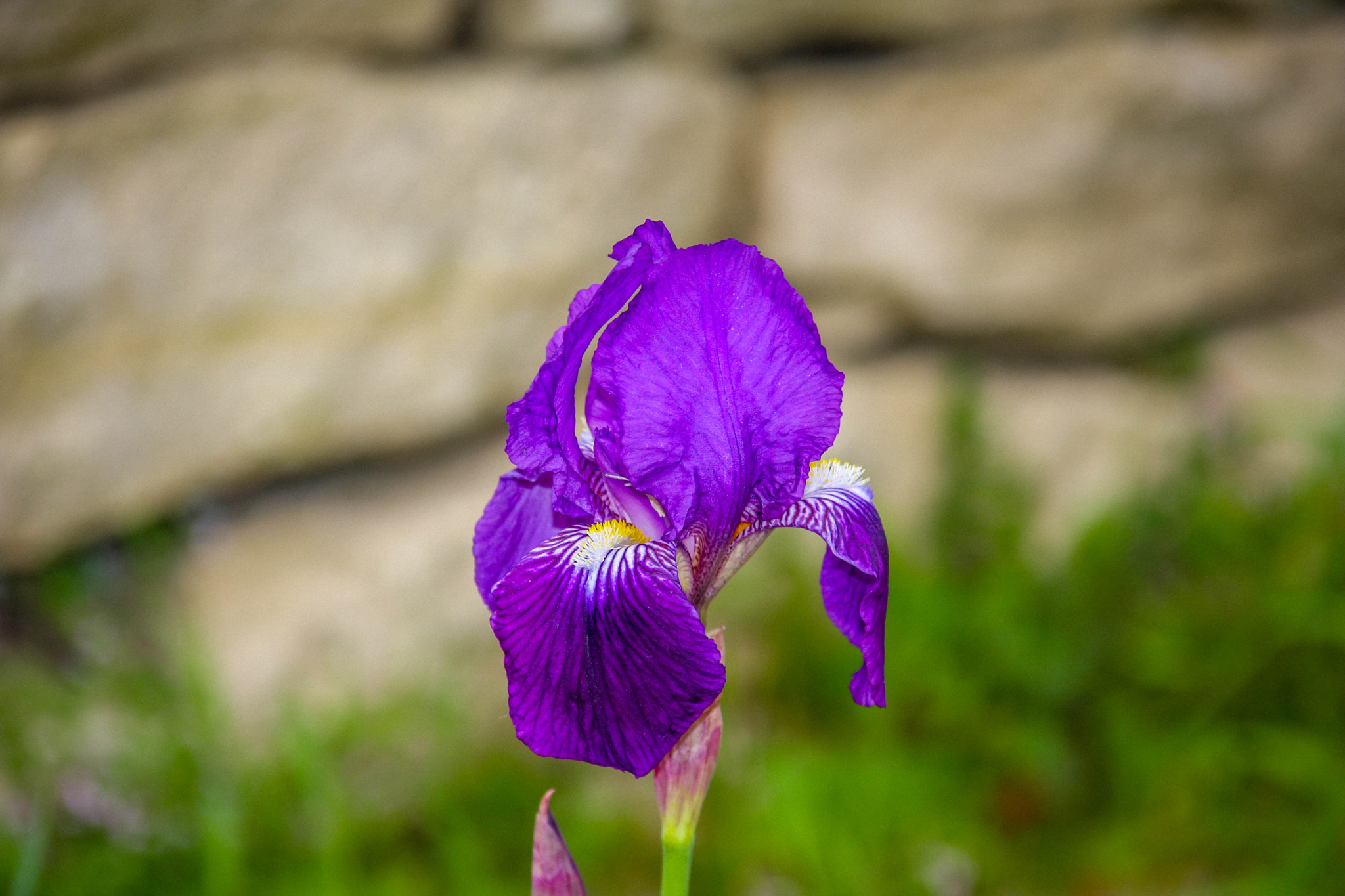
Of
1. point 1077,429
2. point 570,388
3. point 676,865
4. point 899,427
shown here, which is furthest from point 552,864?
point 1077,429

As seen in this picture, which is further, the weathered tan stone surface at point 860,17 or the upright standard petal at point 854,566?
the weathered tan stone surface at point 860,17

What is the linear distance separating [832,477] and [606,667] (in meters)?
0.26

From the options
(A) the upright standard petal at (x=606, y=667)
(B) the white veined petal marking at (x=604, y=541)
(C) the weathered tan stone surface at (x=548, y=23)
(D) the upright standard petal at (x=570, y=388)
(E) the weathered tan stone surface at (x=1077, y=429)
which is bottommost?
(A) the upright standard petal at (x=606, y=667)

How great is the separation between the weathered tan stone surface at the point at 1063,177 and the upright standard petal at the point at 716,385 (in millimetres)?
1752

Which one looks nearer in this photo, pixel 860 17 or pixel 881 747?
pixel 881 747

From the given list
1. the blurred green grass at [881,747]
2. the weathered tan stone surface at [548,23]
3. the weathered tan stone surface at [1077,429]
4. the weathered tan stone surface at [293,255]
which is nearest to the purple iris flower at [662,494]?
the blurred green grass at [881,747]

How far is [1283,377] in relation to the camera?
2611 millimetres

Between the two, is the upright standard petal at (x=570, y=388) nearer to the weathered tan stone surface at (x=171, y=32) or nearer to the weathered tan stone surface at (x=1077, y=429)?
the weathered tan stone surface at (x=171, y=32)

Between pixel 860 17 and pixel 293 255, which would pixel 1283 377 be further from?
pixel 293 255

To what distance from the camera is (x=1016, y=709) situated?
2018 millimetres

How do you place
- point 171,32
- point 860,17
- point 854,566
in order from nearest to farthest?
1. point 854,566
2. point 171,32
3. point 860,17

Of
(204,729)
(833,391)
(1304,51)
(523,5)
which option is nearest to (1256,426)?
(1304,51)

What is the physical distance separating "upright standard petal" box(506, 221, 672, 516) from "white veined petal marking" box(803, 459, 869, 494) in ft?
0.56

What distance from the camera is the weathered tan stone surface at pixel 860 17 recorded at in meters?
2.22
